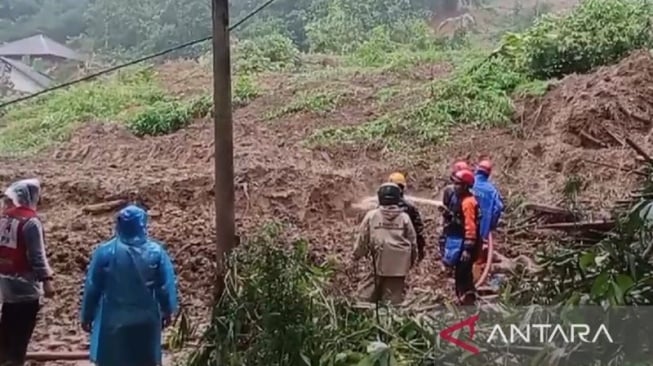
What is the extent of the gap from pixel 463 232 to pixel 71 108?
9607 millimetres

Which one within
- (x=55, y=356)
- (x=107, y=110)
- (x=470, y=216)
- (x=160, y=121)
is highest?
(x=107, y=110)

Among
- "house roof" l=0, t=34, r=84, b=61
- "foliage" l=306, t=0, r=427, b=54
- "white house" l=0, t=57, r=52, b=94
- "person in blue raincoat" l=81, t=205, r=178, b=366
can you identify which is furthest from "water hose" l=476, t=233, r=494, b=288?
"house roof" l=0, t=34, r=84, b=61

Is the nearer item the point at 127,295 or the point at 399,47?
the point at 127,295

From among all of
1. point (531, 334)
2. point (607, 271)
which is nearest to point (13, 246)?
point (531, 334)

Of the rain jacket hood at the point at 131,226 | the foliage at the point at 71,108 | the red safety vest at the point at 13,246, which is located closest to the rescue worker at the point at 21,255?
the red safety vest at the point at 13,246


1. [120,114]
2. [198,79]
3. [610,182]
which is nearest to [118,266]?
[610,182]

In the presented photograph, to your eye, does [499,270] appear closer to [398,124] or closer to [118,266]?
[118,266]

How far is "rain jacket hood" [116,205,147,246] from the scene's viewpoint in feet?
11.2

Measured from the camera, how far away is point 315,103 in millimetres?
11117

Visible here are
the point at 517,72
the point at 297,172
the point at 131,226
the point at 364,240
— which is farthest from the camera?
the point at 517,72

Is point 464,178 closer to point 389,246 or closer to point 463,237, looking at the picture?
point 463,237

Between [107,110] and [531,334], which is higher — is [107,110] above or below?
above

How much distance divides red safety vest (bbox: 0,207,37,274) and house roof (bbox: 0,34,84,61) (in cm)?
1324

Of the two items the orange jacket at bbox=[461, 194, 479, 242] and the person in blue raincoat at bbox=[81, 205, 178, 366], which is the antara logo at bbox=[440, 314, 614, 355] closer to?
the person in blue raincoat at bbox=[81, 205, 178, 366]
